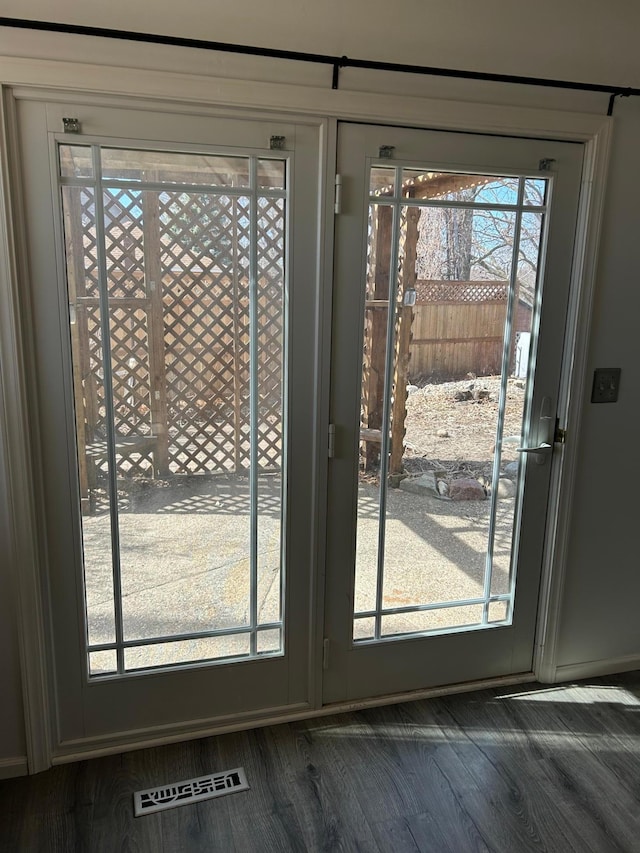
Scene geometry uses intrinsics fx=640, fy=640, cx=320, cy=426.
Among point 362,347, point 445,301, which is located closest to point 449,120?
point 445,301

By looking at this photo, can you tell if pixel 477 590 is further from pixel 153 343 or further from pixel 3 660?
pixel 3 660

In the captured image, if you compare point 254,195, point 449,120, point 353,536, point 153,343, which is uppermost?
point 449,120

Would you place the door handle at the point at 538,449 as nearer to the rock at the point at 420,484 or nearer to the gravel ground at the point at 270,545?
the gravel ground at the point at 270,545

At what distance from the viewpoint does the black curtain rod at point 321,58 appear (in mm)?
1641

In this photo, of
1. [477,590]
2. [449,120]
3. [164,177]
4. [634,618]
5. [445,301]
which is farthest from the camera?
[634,618]

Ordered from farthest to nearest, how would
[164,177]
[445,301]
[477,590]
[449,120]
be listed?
[477,590] < [445,301] < [449,120] < [164,177]

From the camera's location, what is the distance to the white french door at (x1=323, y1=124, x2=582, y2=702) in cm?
206

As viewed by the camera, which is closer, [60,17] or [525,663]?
[60,17]

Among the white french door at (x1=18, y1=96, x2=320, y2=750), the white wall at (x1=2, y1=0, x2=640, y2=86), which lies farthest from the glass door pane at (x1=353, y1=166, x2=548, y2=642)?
the white wall at (x1=2, y1=0, x2=640, y2=86)

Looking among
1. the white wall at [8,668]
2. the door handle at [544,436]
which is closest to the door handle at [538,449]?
the door handle at [544,436]

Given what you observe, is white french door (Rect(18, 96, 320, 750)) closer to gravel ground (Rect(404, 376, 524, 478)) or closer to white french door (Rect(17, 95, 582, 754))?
white french door (Rect(17, 95, 582, 754))

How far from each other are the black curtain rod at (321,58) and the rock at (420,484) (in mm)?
1278

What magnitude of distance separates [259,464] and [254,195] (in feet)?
2.75

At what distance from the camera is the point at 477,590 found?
245cm
